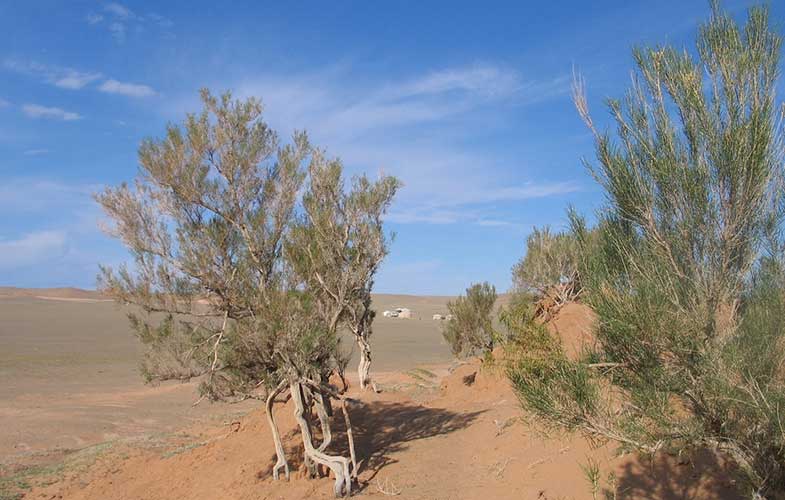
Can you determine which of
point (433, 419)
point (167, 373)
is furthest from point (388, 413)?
point (167, 373)

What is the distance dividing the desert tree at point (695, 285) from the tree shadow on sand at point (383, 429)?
6.09 m

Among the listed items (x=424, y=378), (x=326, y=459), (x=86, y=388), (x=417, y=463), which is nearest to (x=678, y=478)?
(x=417, y=463)

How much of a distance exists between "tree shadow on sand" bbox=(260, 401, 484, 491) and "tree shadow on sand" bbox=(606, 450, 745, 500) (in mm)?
4439

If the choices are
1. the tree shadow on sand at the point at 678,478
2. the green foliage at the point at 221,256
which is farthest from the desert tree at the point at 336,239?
the tree shadow on sand at the point at 678,478

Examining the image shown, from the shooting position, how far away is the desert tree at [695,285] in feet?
16.7

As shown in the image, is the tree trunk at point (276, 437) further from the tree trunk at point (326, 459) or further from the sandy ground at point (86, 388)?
the sandy ground at point (86, 388)

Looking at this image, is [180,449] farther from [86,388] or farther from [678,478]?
[86,388]

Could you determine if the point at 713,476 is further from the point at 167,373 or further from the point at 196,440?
the point at 196,440

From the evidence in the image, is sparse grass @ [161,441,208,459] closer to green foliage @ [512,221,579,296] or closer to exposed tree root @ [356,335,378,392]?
exposed tree root @ [356,335,378,392]

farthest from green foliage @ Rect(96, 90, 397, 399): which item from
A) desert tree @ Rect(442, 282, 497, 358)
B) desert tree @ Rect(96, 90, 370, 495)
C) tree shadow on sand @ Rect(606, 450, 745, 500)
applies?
desert tree @ Rect(442, 282, 497, 358)

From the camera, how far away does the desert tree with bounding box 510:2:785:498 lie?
5.10m

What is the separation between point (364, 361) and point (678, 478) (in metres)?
12.0

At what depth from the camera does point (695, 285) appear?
17.6 feet

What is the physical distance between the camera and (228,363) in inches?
414
